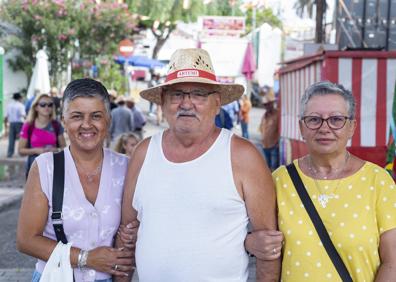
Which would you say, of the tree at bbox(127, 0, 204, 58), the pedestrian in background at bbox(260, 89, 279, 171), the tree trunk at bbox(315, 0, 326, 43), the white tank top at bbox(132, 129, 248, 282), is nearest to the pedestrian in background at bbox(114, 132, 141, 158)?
the white tank top at bbox(132, 129, 248, 282)

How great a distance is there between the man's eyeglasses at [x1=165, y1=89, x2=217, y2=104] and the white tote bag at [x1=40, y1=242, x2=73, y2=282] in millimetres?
797

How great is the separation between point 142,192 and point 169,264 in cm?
33

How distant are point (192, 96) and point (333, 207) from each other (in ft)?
2.53

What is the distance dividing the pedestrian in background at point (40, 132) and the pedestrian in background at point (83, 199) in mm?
4535

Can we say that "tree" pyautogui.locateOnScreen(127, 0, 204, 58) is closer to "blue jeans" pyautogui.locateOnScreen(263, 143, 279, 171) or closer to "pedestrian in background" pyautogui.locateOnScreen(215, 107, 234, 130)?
"blue jeans" pyautogui.locateOnScreen(263, 143, 279, 171)

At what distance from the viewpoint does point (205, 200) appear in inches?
108

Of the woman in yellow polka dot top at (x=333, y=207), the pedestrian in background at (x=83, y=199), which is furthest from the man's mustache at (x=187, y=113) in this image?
the woman in yellow polka dot top at (x=333, y=207)

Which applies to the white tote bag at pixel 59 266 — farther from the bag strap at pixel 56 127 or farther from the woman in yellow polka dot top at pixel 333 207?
the bag strap at pixel 56 127

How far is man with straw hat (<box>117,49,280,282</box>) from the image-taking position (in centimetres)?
275

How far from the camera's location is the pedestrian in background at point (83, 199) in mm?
2852

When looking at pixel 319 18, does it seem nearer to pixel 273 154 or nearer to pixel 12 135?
pixel 273 154

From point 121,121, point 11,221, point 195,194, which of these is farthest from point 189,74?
point 121,121

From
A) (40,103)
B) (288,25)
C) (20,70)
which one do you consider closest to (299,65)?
(40,103)

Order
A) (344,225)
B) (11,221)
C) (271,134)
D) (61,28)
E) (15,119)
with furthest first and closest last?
(61,28) → (15,119) → (271,134) → (11,221) → (344,225)
